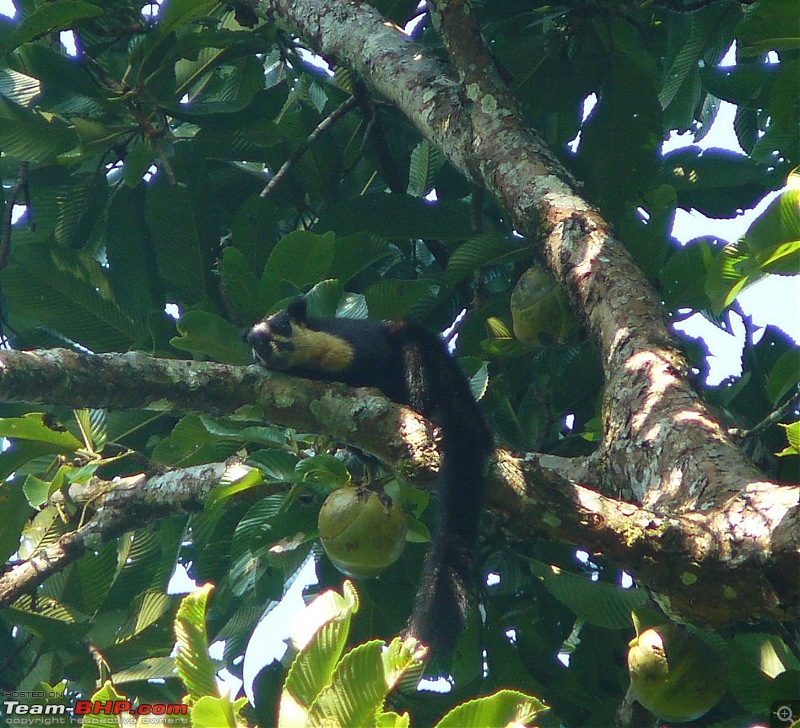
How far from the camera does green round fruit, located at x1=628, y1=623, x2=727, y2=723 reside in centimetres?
199

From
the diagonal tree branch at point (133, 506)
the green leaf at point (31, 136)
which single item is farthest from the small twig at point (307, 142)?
the diagonal tree branch at point (133, 506)

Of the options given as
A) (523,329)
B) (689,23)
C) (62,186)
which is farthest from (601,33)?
(62,186)

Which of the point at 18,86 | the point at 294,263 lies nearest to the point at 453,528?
the point at 294,263

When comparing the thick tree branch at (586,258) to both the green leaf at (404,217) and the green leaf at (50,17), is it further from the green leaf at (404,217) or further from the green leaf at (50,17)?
the green leaf at (50,17)

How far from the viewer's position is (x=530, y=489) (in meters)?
1.85

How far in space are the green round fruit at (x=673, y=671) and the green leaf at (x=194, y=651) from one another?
103 centimetres

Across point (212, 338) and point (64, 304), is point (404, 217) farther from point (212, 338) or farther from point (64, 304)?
point (64, 304)

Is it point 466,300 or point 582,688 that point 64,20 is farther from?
point 582,688

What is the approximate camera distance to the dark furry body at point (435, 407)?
2.17 m

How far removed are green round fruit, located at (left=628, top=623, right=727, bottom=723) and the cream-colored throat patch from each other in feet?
6.28

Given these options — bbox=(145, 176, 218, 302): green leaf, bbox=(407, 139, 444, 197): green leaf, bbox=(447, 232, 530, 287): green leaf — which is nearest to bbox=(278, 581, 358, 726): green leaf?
bbox=(447, 232, 530, 287): green leaf

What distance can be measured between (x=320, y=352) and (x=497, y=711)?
248 centimetres

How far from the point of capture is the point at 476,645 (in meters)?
2.83

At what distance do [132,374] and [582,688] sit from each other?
1.64 m
